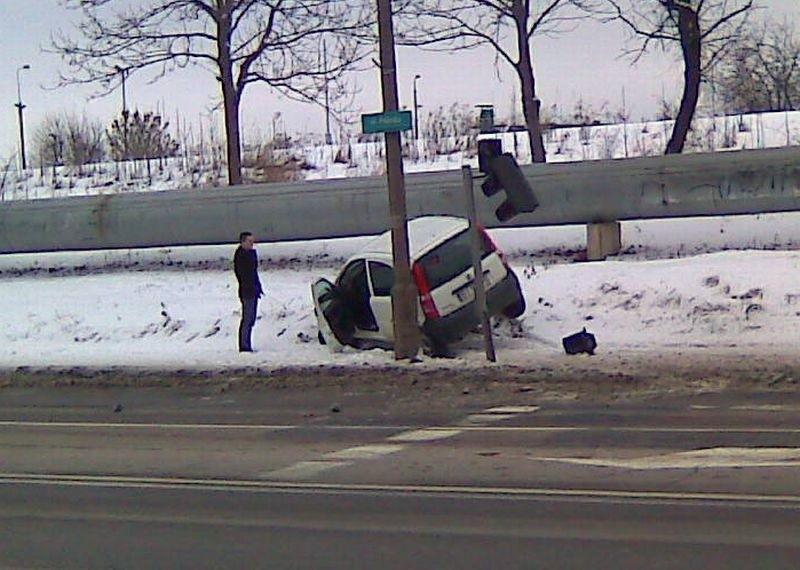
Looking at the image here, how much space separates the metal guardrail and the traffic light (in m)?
5.88

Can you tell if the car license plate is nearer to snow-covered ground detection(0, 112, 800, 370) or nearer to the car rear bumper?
the car rear bumper

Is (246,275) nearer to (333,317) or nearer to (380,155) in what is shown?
(333,317)

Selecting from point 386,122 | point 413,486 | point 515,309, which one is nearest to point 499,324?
point 515,309

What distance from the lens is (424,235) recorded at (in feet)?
63.6

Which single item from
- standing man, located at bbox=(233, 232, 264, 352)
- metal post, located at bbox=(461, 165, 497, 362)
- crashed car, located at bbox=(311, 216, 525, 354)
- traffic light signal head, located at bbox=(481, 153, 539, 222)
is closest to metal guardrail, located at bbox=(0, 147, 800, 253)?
crashed car, located at bbox=(311, 216, 525, 354)

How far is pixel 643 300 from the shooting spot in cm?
2038

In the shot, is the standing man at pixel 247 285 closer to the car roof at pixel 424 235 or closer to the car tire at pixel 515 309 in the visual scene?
the car roof at pixel 424 235

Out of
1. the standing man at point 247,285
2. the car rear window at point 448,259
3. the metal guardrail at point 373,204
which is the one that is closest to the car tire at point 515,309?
the car rear window at point 448,259

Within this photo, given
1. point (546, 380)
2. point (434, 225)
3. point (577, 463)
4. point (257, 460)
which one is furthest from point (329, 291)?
point (577, 463)

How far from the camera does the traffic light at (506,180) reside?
18.1 metres

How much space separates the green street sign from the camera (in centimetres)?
1777

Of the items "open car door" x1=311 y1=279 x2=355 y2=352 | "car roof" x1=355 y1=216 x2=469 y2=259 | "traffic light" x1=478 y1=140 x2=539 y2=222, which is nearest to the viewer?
"traffic light" x1=478 y1=140 x2=539 y2=222

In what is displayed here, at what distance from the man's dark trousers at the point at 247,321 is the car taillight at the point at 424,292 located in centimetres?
279

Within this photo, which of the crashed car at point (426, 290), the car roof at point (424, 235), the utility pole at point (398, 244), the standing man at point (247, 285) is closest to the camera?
the utility pole at point (398, 244)
